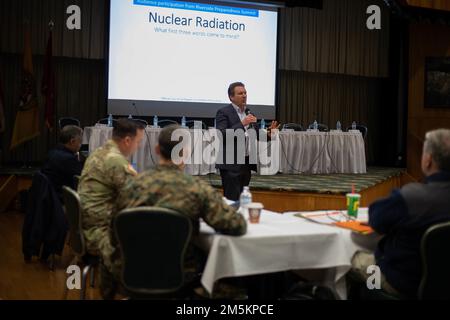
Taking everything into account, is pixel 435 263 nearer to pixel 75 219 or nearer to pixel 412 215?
pixel 412 215

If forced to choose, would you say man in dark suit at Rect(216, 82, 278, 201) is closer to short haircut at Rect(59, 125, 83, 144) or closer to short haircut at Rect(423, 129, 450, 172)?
short haircut at Rect(59, 125, 83, 144)

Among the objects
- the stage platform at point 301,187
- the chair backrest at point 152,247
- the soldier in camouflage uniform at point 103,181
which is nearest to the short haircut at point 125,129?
the soldier in camouflage uniform at point 103,181

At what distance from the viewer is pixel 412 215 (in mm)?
2324

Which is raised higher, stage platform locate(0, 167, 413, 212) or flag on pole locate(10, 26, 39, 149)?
flag on pole locate(10, 26, 39, 149)

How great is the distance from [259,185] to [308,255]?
4.05 m

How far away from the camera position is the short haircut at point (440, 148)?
93.2 inches

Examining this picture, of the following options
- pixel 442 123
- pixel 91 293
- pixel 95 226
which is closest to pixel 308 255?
pixel 95 226

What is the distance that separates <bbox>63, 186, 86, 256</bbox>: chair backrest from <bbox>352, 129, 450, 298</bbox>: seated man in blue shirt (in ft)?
5.24

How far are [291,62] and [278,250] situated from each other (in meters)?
8.40

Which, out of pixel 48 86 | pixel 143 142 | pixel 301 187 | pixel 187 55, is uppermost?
pixel 187 55

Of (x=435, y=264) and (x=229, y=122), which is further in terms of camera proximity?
(x=229, y=122)

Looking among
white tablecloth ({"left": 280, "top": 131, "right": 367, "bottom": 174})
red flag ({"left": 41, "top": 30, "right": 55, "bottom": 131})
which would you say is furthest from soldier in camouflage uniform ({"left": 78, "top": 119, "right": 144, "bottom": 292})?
red flag ({"left": 41, "top": 30, "right": 55, "bottom": 131})

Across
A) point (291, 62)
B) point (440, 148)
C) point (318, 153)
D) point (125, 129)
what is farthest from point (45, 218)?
point (291, 62)

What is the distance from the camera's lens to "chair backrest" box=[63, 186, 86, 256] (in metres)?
3.02
